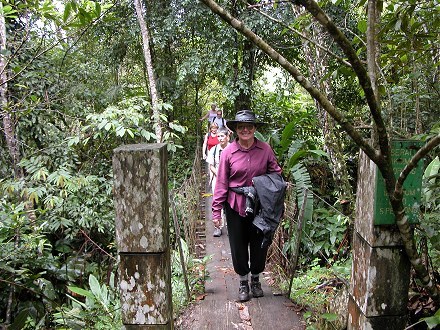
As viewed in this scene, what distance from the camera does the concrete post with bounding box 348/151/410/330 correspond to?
168 cm

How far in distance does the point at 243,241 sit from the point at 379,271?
4.34 ft

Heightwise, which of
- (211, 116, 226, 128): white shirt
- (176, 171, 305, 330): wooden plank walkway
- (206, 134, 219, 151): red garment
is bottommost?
(176, 171, 305, 330): wooden plank walkway

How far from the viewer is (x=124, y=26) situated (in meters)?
10.2

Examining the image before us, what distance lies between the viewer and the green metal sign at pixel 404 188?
1.60m

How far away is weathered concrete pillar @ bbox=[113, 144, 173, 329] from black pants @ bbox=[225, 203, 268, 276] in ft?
3.92

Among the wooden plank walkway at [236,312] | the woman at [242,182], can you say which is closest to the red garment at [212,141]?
the wooden plank walkway at [236,312]

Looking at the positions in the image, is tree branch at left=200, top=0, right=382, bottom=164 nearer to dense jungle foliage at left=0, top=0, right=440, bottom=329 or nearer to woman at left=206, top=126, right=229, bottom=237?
dense jungle foliage at left=0, top=0, right=440, bottom=329

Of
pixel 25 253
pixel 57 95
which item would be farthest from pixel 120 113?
pixel 25 253

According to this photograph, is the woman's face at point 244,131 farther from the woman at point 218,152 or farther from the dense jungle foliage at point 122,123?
the woman at point 218,152

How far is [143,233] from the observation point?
1.65 m

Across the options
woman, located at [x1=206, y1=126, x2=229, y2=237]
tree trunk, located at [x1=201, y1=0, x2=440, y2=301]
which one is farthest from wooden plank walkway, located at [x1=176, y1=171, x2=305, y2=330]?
woman, located at [x1=206, y1=126, x2=229, y2=237]

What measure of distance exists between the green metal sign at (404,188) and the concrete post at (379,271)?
0.03 metres

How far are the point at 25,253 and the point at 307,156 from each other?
4973 mm

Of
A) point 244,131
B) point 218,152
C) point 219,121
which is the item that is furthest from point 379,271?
point 219,121
